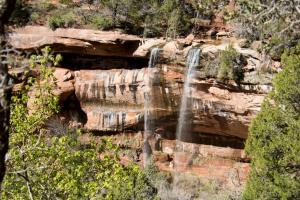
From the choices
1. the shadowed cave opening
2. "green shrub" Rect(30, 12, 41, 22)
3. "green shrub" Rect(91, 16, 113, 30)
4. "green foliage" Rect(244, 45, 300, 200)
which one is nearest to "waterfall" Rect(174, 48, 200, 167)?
the shadowed cave opening

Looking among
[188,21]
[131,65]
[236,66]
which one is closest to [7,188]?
[236,66]

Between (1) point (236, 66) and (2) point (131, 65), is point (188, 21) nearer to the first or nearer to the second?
(2) point (131, 65)

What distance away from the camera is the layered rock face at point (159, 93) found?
2181 centimetres

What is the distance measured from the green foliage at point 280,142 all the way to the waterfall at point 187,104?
26.2 ft

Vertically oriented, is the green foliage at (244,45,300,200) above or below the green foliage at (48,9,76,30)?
below

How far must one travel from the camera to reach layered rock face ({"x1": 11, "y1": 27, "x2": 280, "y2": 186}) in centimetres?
2181

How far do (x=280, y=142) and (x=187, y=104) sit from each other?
404 inches

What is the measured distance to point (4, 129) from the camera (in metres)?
3.77

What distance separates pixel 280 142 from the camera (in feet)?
42.4

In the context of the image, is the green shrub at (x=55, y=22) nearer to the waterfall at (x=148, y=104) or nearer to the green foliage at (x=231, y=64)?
the waterfall at (x=148, y=104)

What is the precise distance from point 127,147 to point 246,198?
39.2 feet

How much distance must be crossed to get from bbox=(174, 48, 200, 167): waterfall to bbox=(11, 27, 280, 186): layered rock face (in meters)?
0.15

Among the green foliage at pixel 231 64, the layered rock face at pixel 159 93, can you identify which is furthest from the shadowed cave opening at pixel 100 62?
the green foliage at pixel 231 64

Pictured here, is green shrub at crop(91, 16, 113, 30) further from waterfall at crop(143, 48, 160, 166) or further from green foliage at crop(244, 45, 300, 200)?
green foliage at crop(244, 45, 300, 200)
